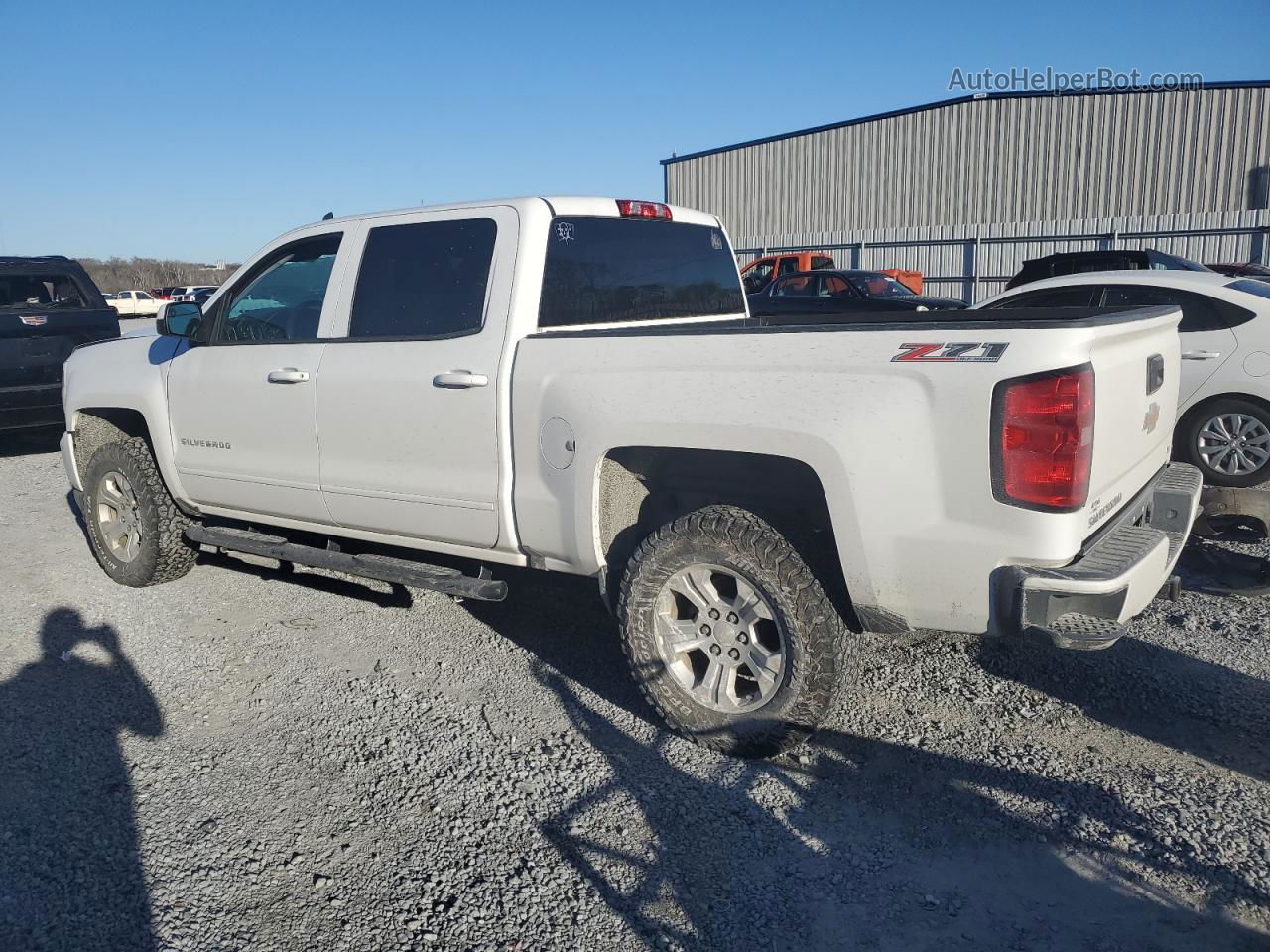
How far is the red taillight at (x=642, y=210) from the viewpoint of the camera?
464 cm

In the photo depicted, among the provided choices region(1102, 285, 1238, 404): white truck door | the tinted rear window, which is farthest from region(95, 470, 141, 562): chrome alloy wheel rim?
region(1102, 285, 1238, 404): white truck door

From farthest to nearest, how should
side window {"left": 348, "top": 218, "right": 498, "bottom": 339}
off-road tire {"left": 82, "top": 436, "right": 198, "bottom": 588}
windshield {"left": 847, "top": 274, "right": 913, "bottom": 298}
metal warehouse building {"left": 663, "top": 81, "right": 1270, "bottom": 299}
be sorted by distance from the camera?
metal warehouse building {"left": 663, "top": 81, "right": 1270, "bottom": 299}, windshield {"left": 847, "top": 274, "right": 913, "bottom": 298}, off-road tire {"left": 82, "top": 436, "right": 198, "bottom": 588}, side window {"left": 348, "top": 218, "right": 498, "bottom": 339}

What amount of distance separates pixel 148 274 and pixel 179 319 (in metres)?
72.3

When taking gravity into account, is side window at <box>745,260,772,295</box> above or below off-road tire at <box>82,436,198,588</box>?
above

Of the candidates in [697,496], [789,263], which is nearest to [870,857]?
[697,496]

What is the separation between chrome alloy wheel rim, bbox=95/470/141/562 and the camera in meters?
5.89

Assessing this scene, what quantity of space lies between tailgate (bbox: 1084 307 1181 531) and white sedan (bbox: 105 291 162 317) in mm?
45451

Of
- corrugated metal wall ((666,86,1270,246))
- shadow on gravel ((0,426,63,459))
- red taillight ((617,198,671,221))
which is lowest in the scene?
shadow on gravel ((0,426,63,459))

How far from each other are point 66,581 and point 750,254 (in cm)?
2942

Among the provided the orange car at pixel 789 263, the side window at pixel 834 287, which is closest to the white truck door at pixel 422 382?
the side window at pixel 834 287

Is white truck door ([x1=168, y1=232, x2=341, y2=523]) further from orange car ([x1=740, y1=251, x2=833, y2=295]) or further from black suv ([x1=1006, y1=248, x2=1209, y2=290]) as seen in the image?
orange car ([x1=740, y1=251, x2=833, y2=295])

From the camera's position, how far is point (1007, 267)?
90.0 ft

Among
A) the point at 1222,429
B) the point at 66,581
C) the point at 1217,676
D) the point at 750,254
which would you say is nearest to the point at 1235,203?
the point at 750,254

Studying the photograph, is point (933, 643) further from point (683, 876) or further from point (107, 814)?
point (107, 814)
